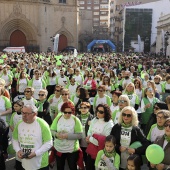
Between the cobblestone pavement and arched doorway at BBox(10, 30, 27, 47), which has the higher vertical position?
arched doorway at BBox(10, 30, 27, 47)

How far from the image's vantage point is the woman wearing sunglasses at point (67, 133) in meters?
4.93

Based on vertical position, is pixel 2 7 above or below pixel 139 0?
below

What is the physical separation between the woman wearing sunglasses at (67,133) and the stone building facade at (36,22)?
37.7 meters

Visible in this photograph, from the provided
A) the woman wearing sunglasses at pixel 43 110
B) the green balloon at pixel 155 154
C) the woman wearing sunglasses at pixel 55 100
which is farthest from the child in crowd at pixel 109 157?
the woman wearing sunglasses at pixel 55 100

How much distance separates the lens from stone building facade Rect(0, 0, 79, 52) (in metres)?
40.5

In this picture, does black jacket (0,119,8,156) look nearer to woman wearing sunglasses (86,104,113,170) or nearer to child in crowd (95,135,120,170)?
woman wearing sunglasses (86,104,113,170)

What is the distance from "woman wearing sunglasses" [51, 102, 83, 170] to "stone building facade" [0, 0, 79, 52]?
3769 cm

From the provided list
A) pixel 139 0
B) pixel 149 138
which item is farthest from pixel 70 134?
pixel 139 0

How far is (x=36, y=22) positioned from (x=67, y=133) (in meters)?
38.8

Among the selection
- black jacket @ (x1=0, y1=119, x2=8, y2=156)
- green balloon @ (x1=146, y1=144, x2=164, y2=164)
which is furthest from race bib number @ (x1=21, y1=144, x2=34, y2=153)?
green balloon @ (x1=146, y1=144, x2=164, y2=164)

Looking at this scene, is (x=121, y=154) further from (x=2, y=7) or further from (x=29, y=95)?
(x=2, y=7)

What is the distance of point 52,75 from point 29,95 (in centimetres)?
441

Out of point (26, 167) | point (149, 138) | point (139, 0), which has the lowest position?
point (26, 167)

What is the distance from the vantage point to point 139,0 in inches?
2808
